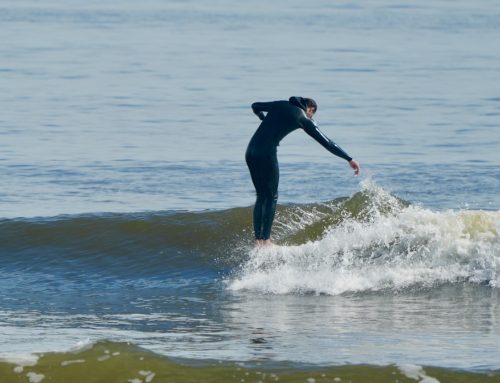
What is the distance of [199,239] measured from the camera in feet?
52.1

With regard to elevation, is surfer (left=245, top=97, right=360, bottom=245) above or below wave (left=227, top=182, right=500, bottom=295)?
above

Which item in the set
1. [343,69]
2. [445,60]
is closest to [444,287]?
[343,69]

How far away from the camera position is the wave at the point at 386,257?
1334cm

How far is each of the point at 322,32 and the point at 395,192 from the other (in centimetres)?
3189

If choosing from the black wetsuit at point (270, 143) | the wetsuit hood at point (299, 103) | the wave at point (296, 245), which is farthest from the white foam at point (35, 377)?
the wetsuit hood at point (299, 103)

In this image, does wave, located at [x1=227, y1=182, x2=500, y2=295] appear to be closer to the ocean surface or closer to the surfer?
the ocean surface

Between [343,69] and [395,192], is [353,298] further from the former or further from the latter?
[343,69]

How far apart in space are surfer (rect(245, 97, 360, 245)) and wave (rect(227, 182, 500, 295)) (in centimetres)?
47

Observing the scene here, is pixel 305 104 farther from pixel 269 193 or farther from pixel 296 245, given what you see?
pixel 296 245

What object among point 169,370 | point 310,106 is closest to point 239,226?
point 310,106

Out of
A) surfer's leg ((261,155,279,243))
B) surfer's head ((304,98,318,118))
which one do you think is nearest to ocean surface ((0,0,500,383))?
surfer's leg ((261,155,279,243))

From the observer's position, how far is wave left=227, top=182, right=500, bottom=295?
525 inches

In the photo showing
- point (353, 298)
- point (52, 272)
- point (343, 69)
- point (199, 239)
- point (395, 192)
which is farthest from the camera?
point (343, 69)

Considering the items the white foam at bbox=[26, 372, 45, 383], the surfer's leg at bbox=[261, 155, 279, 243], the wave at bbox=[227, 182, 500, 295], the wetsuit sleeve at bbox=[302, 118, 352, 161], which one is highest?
the wetsuit sleeve at bbox=[302, 118, 352, 161]
